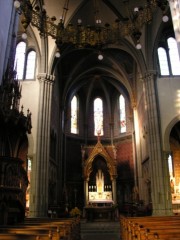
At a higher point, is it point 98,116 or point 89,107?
point 89,107

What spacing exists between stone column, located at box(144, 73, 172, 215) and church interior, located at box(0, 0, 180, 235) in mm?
69

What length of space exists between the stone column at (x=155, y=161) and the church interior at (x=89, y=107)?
0.23 feet

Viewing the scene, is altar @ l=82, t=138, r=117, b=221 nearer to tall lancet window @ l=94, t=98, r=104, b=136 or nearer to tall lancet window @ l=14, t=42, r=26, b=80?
tall lancet window @ l=94, t=98, r=104, b=136

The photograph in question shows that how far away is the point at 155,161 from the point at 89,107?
16.0m

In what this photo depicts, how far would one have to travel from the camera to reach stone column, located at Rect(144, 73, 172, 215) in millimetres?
17312

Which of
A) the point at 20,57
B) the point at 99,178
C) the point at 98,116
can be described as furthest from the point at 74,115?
the point at 20,57

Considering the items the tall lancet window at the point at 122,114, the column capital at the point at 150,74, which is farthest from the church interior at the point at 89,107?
the tall lancet window at the point at 122,114

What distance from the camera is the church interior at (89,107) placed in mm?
11320

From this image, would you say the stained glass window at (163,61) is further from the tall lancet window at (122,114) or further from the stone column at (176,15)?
the tall lancet window at (122,114)

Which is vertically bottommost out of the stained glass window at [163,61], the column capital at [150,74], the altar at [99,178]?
the altar at [99,178]

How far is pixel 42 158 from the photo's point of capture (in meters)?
18.4

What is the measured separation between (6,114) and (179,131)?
17.6 metres

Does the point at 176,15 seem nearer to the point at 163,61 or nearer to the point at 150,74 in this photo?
the point at 150,74

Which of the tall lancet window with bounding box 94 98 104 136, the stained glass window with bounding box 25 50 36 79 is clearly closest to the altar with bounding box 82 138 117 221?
Result: the tall lancet window with bounding box 94 98 104 136
